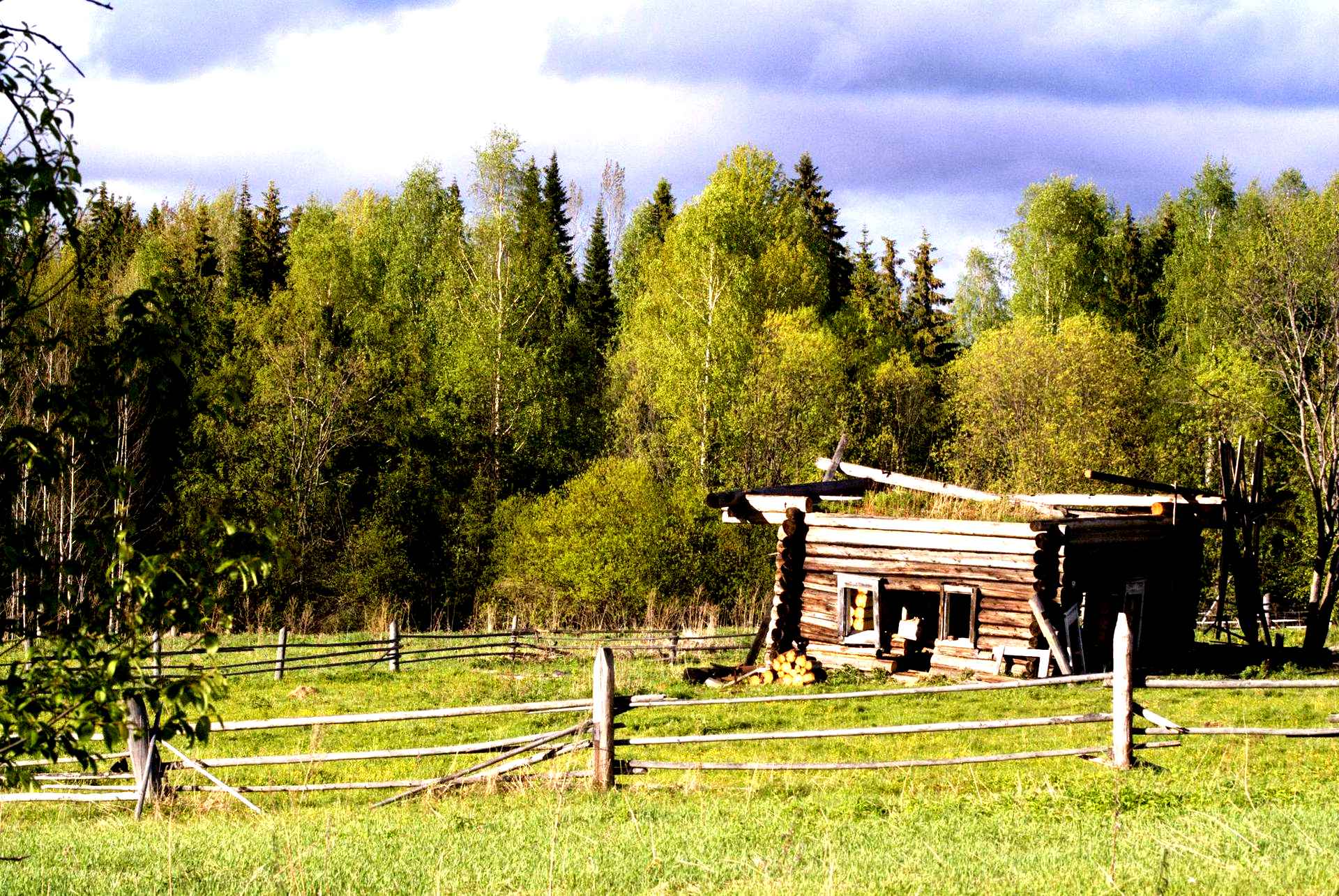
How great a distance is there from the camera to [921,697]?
A: 16.8m

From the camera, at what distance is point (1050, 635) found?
17.9 meters

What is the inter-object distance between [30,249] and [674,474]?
34.6 meters

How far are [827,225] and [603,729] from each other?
4183 centimetres

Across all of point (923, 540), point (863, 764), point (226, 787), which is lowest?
point (226, 787)

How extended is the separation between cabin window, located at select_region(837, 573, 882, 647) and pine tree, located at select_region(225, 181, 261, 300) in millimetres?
28643

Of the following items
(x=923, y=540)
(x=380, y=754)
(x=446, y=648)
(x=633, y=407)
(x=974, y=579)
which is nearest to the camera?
(x=380, y=754)

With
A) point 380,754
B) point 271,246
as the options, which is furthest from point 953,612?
point 271,246

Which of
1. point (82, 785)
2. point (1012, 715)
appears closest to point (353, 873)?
point (82, 785)

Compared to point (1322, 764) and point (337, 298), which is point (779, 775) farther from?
point (337, 298)

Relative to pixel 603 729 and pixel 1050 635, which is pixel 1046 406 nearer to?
pixel 1050 635

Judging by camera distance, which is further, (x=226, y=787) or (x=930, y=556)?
(x=930, y=556)

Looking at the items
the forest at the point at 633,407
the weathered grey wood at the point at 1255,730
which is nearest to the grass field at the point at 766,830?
the weathered grey wood at the point at 1255,730

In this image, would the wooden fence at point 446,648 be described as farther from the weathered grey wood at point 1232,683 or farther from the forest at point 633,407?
the weathered grey wood at point 1232,683

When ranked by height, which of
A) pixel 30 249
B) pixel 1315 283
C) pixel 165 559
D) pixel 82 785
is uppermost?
pixel 1315 283
